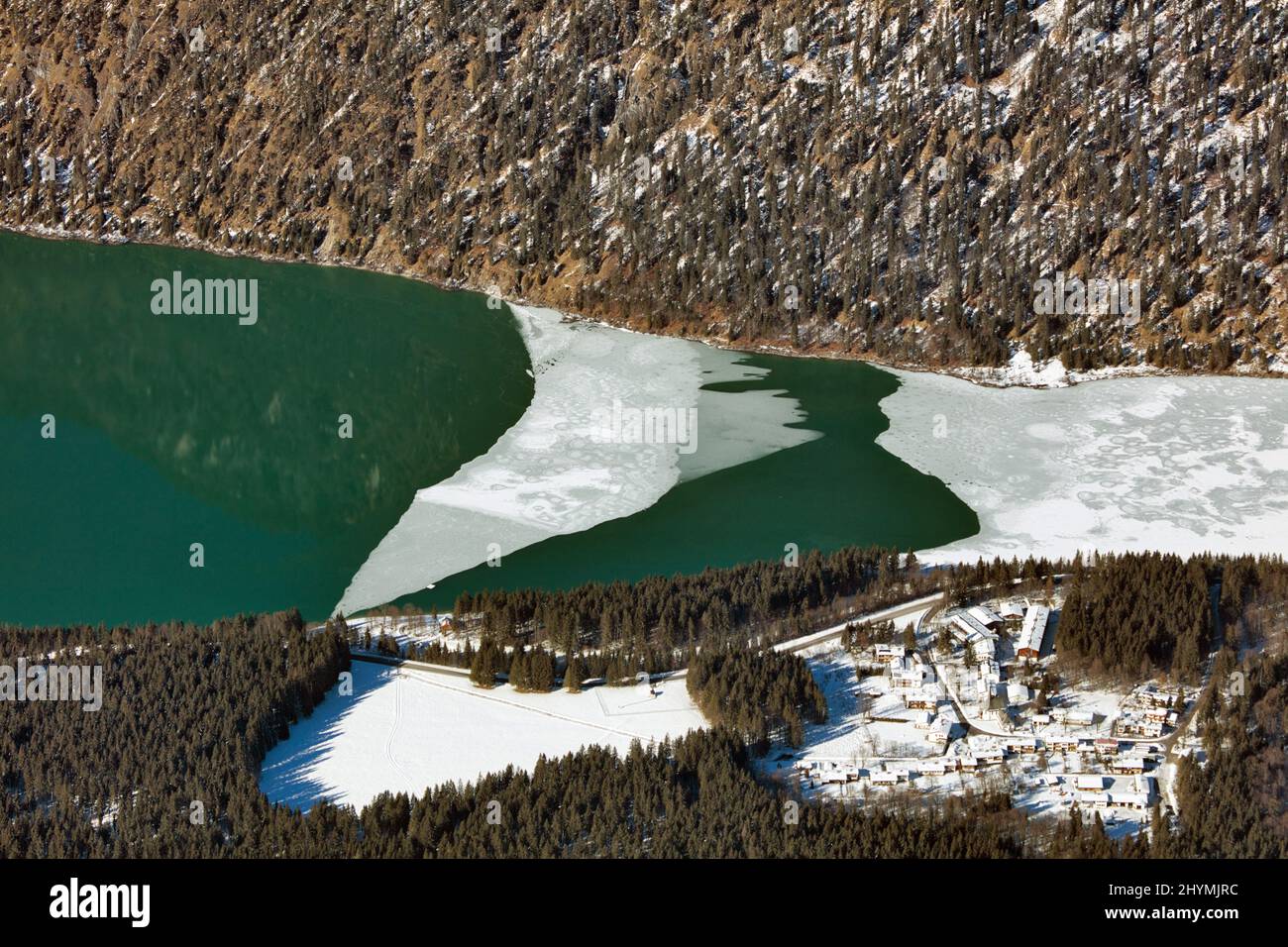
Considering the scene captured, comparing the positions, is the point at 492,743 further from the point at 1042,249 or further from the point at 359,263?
the point at 359,263

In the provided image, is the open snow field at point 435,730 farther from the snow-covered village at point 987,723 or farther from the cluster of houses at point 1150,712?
the cluster of houses at point 1150,712

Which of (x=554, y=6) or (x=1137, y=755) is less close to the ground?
(x=554, y=6)

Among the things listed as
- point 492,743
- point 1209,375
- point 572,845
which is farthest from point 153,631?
point 1209,375

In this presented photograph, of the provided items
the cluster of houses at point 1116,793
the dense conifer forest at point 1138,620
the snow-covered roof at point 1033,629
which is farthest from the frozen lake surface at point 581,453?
the cluster of houses at point 1116,793

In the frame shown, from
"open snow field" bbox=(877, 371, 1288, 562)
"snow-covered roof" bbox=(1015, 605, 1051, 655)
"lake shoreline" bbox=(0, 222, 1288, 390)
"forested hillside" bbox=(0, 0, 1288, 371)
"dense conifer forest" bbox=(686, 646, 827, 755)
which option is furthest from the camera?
"forested hillside" bbox=(0, 0, 1288, 371)

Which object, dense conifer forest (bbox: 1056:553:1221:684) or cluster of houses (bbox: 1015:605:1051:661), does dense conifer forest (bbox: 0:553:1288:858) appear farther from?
cluster of houses (bbox: 1015:605:1051:661)

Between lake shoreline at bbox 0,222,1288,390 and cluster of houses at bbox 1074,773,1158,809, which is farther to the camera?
lake shoreline at bbox 0,222,1288,390

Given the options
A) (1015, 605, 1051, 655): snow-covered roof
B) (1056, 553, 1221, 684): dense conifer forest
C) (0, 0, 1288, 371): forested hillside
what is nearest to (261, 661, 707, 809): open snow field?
(1015, 605, 1051, 655): snow-covered roof
